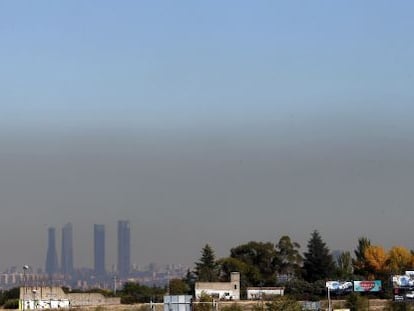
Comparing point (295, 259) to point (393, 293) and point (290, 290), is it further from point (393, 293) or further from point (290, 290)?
point (393, 293)

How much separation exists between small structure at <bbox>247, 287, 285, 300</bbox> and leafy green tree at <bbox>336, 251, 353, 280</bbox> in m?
12.6

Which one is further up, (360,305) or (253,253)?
(253,253)

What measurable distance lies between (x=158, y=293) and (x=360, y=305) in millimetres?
29918

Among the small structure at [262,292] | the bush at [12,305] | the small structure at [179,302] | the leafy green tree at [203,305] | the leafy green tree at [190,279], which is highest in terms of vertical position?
the leafy green tree at [190,279]

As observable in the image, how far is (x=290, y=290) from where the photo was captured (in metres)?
112

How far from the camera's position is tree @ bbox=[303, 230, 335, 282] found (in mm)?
123438

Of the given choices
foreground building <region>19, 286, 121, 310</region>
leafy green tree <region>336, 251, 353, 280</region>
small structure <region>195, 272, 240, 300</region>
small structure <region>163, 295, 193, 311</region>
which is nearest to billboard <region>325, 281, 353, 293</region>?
small structure <region>195, 272, 240, 300</region>

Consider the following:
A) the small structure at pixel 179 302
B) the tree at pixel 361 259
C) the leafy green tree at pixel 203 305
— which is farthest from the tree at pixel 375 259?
the small structure at pixel 179 302

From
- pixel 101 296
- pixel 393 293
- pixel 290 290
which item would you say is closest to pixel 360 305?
pixel 393 293

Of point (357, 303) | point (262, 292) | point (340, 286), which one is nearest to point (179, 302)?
point (357, 303)

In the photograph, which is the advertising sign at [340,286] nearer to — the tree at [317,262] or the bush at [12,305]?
the tree at [317,262]

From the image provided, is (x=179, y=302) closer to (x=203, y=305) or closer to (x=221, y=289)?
(x=203, y=305)

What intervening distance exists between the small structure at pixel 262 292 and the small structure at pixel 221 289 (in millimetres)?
1609

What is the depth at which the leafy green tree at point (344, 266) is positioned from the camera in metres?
123
